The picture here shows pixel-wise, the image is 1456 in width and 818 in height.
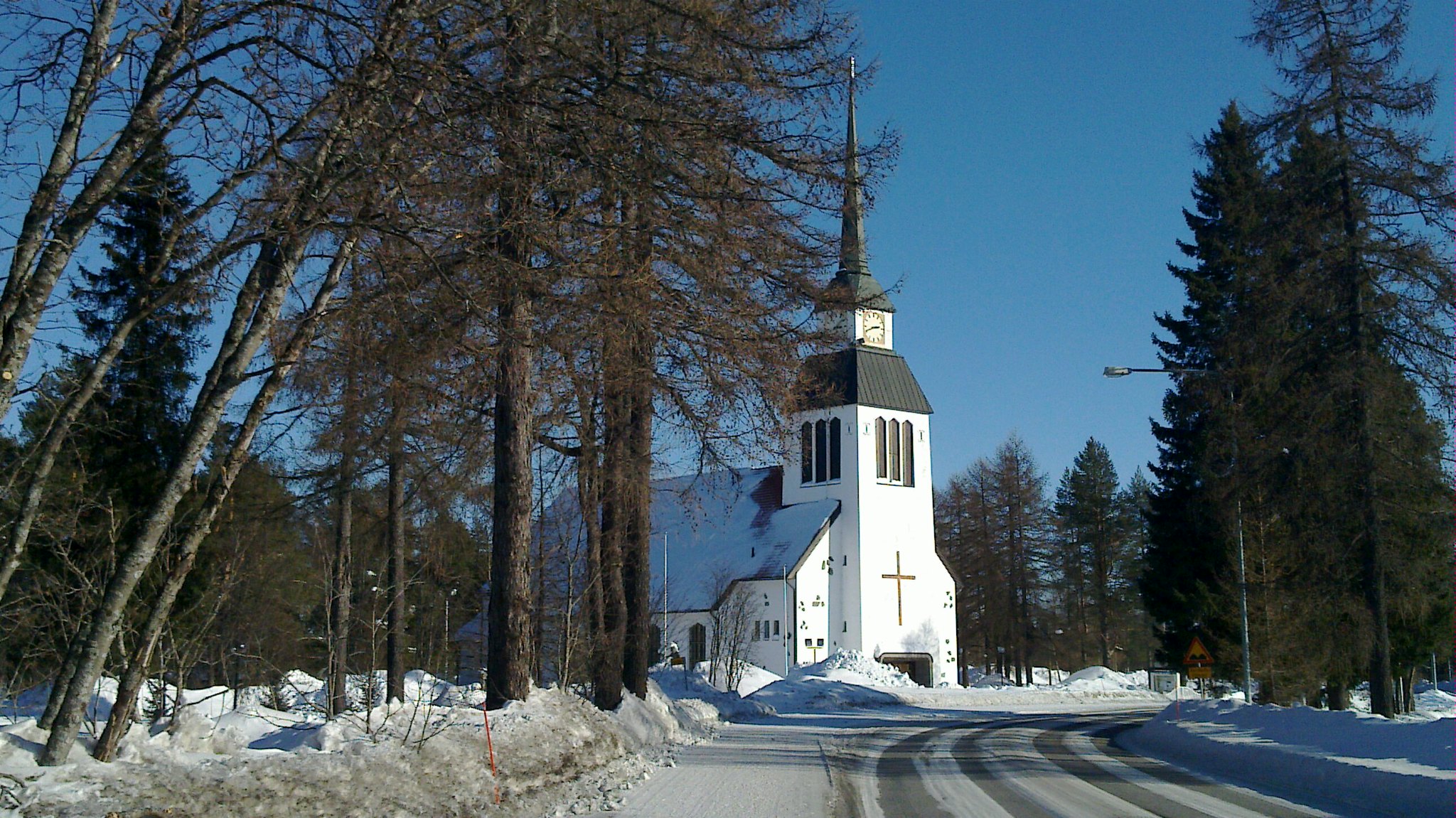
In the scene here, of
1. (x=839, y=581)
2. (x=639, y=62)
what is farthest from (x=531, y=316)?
(x=839, y=581)

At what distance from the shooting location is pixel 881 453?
5675cm

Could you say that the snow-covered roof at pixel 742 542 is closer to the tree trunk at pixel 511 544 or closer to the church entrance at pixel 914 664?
the church entrance at pixel 914 664

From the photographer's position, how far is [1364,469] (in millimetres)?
17328

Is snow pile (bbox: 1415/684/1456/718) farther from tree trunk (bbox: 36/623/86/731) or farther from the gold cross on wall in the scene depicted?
tree trunk (bbox: 36/623/86/731)

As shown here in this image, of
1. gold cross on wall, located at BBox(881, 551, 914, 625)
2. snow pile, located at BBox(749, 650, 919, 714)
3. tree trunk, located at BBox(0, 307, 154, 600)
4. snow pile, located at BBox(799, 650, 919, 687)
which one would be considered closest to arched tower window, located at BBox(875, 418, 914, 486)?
gold cross on wall, located at BBox(881, 551, 914, 625)

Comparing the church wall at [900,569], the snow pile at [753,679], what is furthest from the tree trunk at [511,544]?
the church wall at [900,569]

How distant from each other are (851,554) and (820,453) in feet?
18.4

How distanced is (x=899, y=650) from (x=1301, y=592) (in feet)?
119

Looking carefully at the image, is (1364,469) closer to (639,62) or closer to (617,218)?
(617,218)

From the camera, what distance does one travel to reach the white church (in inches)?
2100

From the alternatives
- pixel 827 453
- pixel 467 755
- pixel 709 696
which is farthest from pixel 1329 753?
pixel 827 453

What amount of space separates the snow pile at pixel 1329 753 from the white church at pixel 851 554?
1324 inches

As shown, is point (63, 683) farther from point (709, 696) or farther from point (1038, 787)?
point (709, 696)

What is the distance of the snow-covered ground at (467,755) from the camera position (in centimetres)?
705
